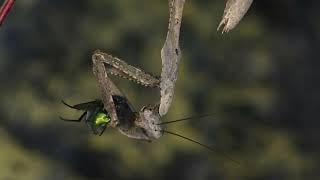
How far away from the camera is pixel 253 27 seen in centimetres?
534

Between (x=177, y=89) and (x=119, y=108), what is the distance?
356 cm

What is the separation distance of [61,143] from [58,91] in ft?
1.54

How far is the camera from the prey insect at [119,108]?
1.25 meters

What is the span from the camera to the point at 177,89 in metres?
4.85

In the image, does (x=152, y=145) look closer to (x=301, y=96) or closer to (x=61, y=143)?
(x=61, y=143)

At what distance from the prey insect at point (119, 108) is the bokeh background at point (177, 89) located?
313 cm

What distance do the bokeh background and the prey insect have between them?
10.3ft

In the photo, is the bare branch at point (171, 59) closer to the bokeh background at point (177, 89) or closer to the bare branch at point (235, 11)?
the bare branch at point (235, 11)

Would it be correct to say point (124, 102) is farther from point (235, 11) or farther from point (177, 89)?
point (177, 89)

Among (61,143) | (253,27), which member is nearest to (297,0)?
(253,27)

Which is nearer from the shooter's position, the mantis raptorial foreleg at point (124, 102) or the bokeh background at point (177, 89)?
the mantis raptorial foreleg at point (124, 102)

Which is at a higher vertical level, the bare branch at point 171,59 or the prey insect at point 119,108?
the bare branch at point 171,59

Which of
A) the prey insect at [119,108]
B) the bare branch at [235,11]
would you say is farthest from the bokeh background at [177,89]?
the bare branch at [235,11]

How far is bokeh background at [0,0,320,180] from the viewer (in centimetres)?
462
